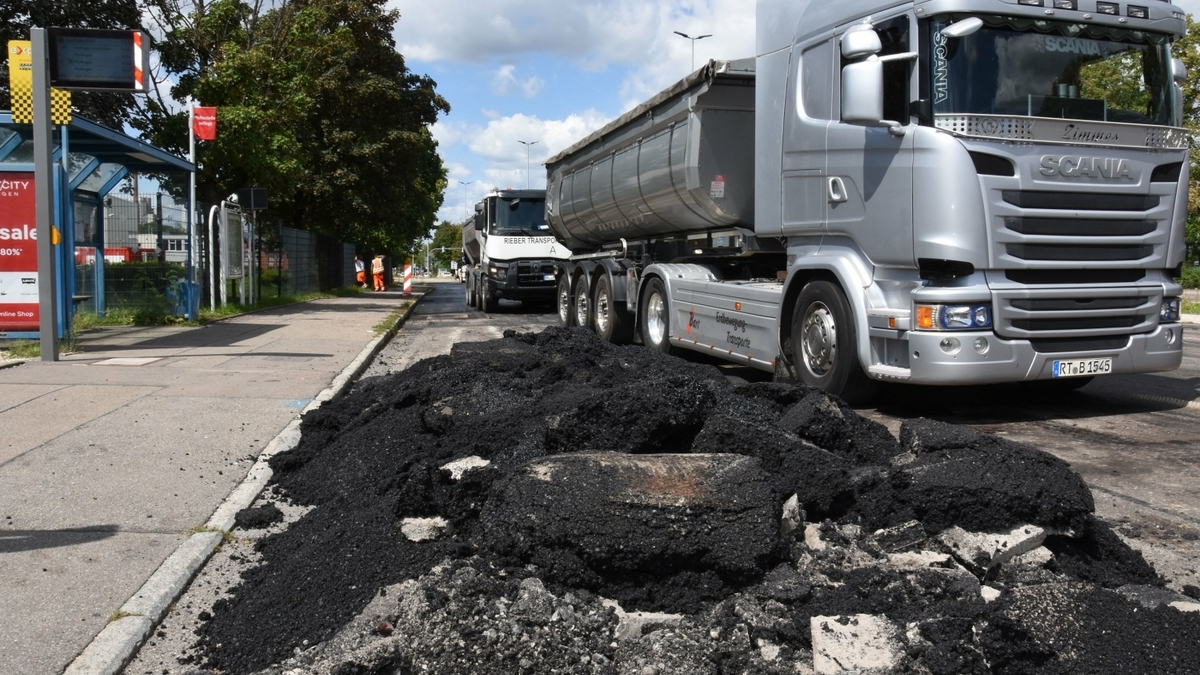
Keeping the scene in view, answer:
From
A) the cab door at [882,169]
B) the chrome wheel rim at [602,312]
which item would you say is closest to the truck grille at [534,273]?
the chrome wheel rim at [602,312]

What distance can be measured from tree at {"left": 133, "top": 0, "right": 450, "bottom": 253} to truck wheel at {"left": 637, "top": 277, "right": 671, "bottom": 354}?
469 inches

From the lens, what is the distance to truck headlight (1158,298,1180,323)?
321 inches

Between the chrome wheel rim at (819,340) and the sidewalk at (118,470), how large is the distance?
4.26 meters

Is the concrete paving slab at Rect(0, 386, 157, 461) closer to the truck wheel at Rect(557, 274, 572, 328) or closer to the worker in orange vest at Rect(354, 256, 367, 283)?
the truck wheel at Rect(557, 274, 572, 328)

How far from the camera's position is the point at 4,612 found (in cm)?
376

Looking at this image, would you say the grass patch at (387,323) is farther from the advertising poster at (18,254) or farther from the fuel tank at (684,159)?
the advertising poster at (18,254)

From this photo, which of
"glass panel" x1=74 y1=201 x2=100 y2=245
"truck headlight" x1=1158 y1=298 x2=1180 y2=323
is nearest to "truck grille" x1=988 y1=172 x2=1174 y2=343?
"truck headlight" x1=1158 y1=298 x2=1180 y2=323

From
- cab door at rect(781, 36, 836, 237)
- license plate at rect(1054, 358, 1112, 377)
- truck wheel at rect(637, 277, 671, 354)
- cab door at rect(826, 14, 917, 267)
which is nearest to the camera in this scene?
cab door at rect(826, 14, 917, 267)

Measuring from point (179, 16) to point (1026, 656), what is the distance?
28.2 meters

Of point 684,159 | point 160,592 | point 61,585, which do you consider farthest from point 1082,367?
point 61,585

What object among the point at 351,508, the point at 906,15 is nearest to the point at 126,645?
the point at 351,508

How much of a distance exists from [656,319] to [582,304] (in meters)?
3.51

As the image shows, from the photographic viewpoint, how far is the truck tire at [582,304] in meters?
15.6

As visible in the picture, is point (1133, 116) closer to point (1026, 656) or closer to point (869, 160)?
point (869, 160)
